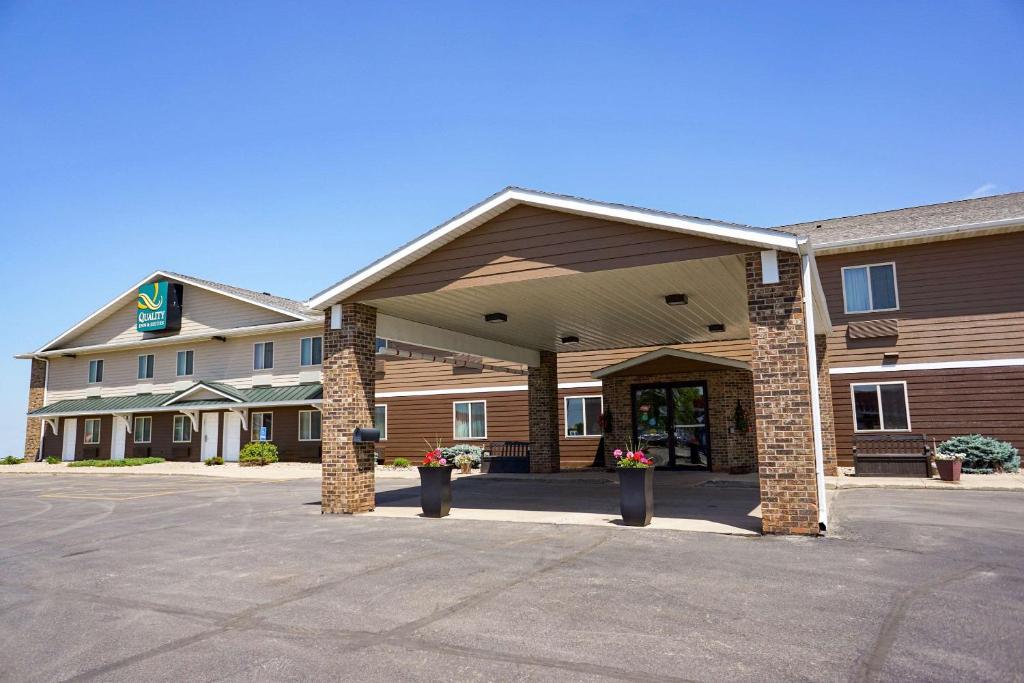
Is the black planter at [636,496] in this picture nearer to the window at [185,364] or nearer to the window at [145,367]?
the window at [185,364]

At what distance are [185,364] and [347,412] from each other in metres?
25.4

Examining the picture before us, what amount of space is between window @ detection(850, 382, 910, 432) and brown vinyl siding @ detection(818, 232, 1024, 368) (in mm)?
771

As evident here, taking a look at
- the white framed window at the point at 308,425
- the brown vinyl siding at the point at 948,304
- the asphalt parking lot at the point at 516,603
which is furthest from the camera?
the white framed window at the point at 308,425

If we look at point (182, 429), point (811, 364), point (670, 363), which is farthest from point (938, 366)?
point (182, 429)

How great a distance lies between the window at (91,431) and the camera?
35531 millimetres

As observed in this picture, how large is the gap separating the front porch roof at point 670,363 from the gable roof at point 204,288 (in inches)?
586

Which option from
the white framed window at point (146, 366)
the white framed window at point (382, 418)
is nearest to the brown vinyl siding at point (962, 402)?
the white framed window at point (382, 418)

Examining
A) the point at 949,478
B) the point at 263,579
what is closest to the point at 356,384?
the point at 263,579

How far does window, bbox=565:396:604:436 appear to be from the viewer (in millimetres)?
23984

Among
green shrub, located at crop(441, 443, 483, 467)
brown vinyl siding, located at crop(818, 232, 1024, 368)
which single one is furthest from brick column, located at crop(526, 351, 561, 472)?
brown vinyl siding, located at crop(818, 232, 1024, 368)

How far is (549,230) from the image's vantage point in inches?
426

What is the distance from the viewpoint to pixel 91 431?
3569 cm

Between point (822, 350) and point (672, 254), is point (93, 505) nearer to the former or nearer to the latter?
point (672, 254)

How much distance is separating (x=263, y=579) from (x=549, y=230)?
6.59 m
